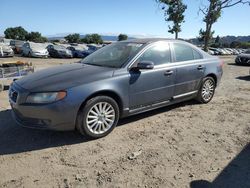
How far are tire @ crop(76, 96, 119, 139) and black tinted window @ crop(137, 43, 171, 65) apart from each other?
104 centimetres

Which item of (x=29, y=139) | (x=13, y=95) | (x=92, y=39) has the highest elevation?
(x=13, y=95)

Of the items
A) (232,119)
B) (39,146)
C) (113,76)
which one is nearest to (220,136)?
(232,119)

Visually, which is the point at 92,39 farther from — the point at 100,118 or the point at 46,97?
the point at 46,97

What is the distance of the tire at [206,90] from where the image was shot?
628 cm

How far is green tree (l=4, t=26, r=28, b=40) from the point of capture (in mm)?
72162

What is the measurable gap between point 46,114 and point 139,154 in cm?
144

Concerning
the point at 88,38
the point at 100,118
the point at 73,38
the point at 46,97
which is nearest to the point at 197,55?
the point at 100,118

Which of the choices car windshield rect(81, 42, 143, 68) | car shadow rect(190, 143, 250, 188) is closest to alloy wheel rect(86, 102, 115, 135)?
car windshield rect(81, 42, 143, 68)

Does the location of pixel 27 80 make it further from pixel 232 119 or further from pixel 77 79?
pixel 232 119

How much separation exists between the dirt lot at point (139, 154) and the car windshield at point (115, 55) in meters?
1.14

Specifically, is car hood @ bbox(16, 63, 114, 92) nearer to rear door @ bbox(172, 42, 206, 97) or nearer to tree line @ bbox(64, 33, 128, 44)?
rear door @ bbox(172, 42, 206, 97)

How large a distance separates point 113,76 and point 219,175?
2.16m

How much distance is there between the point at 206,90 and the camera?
645 centimetres

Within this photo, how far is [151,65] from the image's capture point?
4.66 meters
